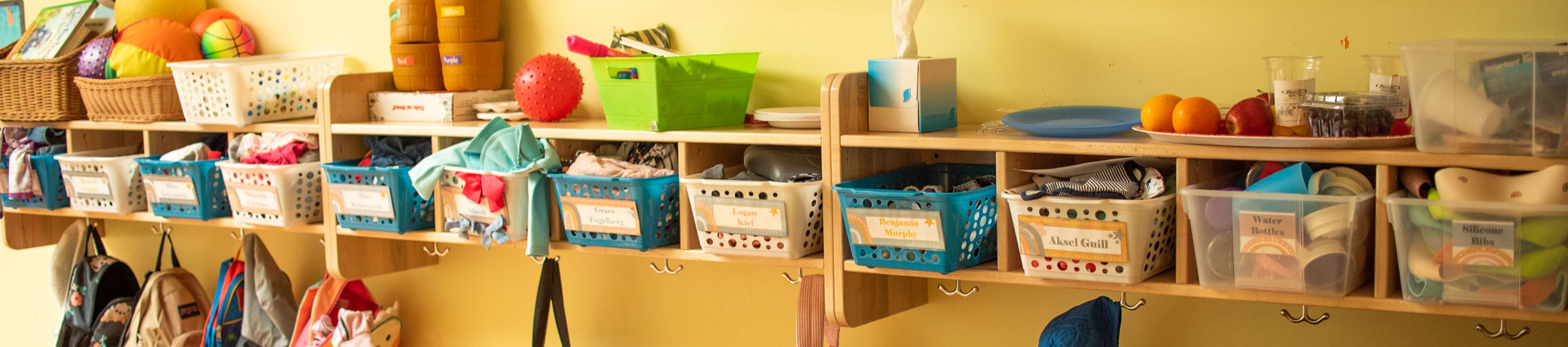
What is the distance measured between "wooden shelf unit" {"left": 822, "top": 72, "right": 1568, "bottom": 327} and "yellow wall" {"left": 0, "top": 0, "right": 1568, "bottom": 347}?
0.14 meters

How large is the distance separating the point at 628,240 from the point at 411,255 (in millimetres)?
876

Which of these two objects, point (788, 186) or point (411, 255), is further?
point (411, 255)

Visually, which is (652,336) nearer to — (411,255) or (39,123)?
(411,255)

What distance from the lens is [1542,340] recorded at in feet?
5.76

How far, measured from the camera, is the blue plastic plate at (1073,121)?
172cm

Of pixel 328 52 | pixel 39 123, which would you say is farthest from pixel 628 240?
pixel 39 123

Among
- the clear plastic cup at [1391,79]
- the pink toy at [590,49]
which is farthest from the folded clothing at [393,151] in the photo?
the clear plastic cup at [1391,79]

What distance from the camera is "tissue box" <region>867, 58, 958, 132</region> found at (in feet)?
6.09

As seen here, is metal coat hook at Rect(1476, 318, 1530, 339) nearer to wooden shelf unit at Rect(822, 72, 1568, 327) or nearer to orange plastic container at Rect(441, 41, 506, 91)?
wooden shelf unit at Rect(822, 72, 1568, 327)

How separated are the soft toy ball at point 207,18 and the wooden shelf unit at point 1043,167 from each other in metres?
1.74

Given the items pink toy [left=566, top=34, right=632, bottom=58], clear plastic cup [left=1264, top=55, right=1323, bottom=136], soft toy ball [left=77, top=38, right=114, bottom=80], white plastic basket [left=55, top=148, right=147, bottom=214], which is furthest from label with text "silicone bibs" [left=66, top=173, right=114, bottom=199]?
clear plastic cup [left=1264, top=55, right=1323, bottom=136]

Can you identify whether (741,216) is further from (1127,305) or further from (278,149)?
(278,149)

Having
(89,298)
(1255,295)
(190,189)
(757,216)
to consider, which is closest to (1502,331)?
(1255,295)

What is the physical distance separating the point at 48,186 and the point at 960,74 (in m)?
2.13
